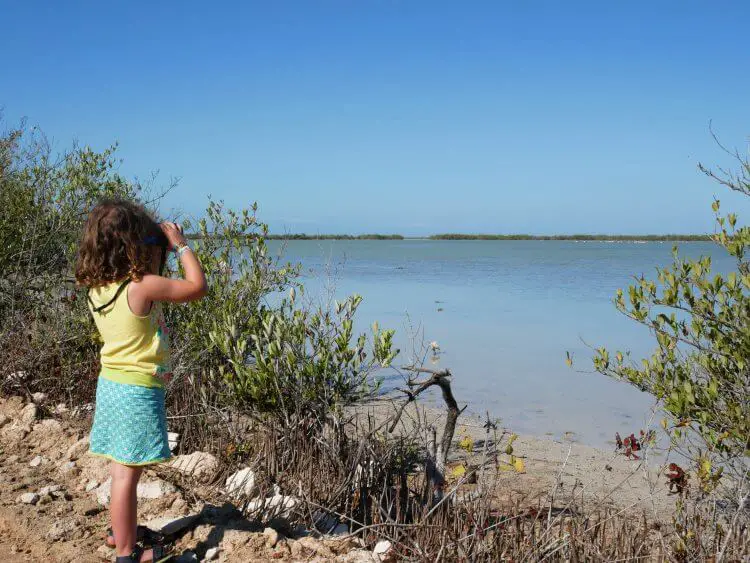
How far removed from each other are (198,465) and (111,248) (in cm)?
207

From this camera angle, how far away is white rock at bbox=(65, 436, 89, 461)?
509 cm

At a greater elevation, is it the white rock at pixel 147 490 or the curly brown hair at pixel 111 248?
the curly brown hair at pixel 111 248

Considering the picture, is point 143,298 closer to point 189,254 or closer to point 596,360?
point 189,254

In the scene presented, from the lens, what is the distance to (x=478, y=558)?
11.7 ft

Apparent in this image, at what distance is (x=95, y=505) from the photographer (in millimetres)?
4312

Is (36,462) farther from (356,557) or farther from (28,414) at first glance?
(356,557)

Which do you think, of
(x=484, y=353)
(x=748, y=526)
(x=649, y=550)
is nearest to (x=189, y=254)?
(x=649, y=550)

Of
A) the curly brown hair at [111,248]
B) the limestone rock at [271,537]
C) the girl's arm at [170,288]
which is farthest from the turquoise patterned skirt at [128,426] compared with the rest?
the limestone rock at [271,537]

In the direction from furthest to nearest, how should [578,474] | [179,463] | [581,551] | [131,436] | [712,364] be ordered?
[578,474]
[179,463]
[712,364]
[581,551]
[131,436]

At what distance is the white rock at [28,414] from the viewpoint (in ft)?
18.7

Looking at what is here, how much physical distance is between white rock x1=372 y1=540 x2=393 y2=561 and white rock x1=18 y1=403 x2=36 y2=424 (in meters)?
3.33

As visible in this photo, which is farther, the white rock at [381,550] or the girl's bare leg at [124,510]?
the white rock at [381,550]

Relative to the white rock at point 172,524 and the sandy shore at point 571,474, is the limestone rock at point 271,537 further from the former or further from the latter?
the sandy shore at point 571,474

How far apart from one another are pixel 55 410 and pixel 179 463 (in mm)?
1554
